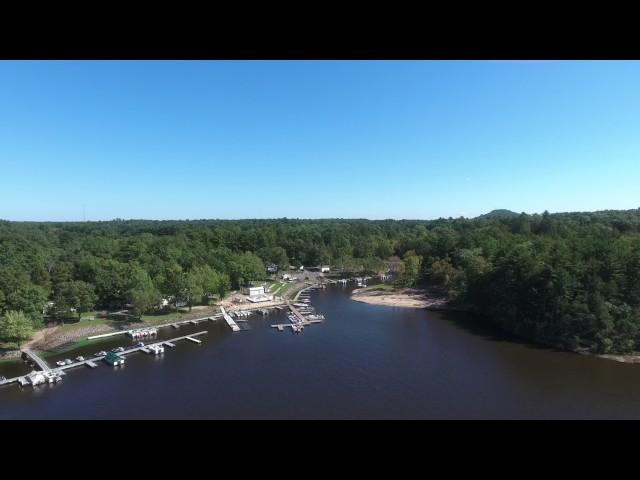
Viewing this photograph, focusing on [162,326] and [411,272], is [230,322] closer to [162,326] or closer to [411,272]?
[162,326]

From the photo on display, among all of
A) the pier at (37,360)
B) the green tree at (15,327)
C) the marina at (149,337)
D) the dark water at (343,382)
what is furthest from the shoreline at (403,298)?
the green tree at (15,327)

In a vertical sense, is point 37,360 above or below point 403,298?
below

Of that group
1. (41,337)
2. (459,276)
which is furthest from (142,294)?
(459,276)

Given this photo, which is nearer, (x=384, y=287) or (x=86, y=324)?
(x=86, y=324)

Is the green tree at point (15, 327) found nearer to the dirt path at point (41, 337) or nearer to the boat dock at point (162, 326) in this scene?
the dirt path at point (41, 337)

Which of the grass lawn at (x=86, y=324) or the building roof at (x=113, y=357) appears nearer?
the building roof at (x=113, y=357)

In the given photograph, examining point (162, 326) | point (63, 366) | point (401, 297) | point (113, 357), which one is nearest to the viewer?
point (63, 366)
